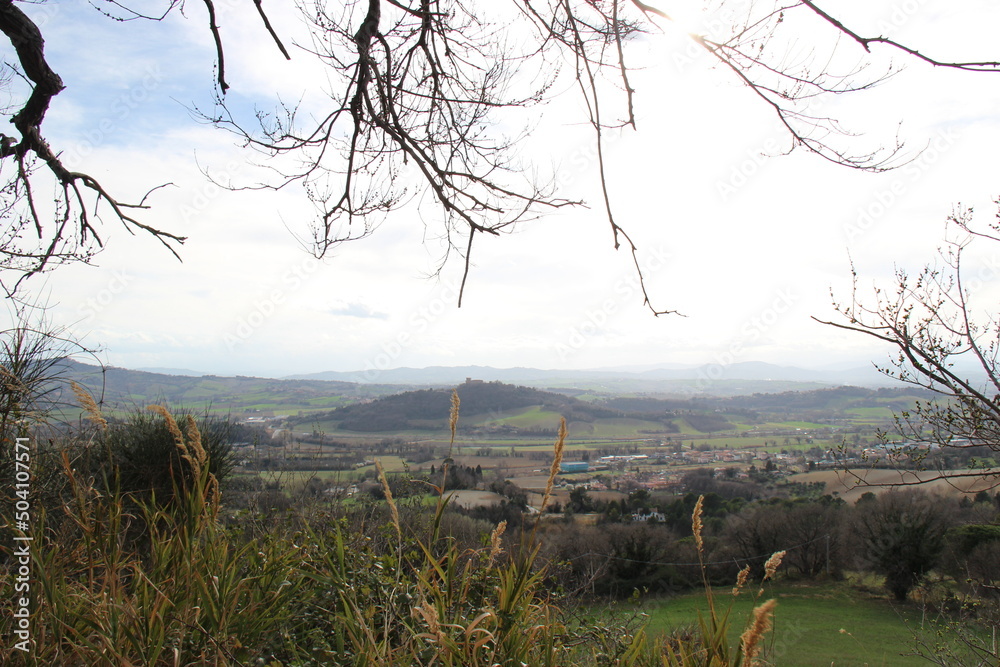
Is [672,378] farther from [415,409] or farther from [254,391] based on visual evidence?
[415,409]

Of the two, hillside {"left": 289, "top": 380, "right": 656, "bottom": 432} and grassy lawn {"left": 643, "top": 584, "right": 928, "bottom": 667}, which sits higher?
hillside {"left": 289, "top": 380, "right": 656, "bottom": 432}

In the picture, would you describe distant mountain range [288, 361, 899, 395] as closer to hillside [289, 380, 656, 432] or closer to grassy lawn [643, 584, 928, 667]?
hillside [289, 380, 656, 432]

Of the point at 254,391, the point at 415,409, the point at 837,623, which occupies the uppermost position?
the point at 415,409

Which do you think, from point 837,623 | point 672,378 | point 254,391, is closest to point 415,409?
point 837,623

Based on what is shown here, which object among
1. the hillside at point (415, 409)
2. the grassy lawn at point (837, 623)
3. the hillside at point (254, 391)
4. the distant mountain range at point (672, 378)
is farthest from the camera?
the distant mountain range at point (672, 378)

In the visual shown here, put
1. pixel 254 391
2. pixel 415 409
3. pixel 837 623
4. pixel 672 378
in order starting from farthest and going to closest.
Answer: pixel 672 378
pixel 254 391
pixel 415 409
pixel 837 623

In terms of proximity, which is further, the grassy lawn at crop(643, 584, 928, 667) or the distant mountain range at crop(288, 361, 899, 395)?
the distant mountain range at crop(288, 361, 899, 395)

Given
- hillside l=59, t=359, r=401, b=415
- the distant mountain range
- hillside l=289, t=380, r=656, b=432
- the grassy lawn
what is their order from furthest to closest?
the distant mountain range, hillside l=289, t=380, r=656, b=432, hillside l=59, t=359, r=401, b=415, the grassy lawn

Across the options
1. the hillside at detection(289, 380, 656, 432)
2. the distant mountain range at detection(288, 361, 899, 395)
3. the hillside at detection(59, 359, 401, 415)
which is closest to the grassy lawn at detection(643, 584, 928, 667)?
the hillside at detection(289, 380, 656, 432)

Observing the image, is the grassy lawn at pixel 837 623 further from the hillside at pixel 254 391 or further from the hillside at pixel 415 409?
the hillside at pixel 254 391

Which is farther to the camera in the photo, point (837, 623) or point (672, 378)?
point (672, 378)

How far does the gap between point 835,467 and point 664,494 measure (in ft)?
71.5

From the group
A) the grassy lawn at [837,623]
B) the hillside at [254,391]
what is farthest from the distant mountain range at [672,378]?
the grassy lawn at [837,623]

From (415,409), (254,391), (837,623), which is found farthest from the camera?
(254,391)
